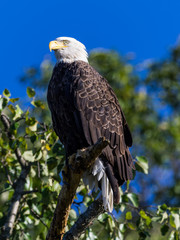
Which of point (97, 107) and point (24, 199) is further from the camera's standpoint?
point (24, 199)

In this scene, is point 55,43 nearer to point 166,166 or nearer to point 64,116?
point 64,116

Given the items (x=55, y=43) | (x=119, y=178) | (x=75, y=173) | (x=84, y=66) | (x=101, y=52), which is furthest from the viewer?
(x=101, y=52)

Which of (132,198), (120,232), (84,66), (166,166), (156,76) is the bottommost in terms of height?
(120,232)

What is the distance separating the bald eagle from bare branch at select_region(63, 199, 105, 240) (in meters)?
0.09

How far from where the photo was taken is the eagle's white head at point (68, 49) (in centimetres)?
500

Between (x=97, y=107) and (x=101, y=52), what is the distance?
5246 mm

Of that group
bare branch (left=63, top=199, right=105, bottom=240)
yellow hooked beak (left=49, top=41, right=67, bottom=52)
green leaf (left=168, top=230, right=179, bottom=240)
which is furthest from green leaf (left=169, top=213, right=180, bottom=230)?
yellow hooked beak (left=49, top=41, right=67, bottom=52)

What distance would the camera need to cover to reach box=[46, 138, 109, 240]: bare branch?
3375mm

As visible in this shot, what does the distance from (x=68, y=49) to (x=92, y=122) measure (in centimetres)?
128

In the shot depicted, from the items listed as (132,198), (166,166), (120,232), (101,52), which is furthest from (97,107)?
(166,166)

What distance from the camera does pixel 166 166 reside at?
11.2 m

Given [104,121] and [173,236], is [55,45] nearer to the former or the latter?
[104,121]

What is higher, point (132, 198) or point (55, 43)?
point (55, 43)

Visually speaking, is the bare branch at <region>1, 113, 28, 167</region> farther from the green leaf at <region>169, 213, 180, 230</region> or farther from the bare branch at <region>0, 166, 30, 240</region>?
the green leaf at <region>169, 213, 180, 230</region>
